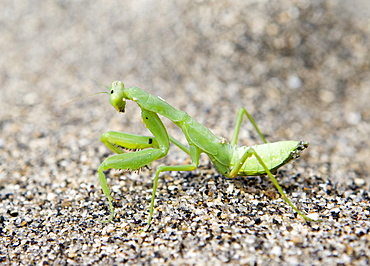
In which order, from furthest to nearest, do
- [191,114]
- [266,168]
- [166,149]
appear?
1. [191,114]
2. [166,149]
3. [266,168]

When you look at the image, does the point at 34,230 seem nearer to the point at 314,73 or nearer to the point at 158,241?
the point at 158,241

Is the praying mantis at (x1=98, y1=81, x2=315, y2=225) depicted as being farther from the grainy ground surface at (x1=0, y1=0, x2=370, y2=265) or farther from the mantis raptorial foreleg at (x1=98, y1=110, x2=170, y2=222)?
the grainy ground surface at (x1=0, y1=0, x2=370, y2=265)

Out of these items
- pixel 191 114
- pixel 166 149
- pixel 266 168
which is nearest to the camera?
pixel 266 168

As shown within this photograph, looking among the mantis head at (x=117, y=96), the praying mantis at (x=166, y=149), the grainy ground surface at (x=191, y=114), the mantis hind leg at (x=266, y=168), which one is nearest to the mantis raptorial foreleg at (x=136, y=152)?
the praying mantis at (x=166, y=149)

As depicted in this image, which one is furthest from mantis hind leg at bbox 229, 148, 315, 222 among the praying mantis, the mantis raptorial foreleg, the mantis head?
the mantis head

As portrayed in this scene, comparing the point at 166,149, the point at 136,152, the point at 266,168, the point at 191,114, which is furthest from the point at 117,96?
the point at 191,114

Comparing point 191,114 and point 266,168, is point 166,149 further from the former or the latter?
point 191,114

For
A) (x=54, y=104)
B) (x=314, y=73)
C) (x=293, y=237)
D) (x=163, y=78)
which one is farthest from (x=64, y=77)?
(x=293, y=237)

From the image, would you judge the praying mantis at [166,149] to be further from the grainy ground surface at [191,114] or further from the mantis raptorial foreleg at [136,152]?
the grainy ground surface at [191,114]
